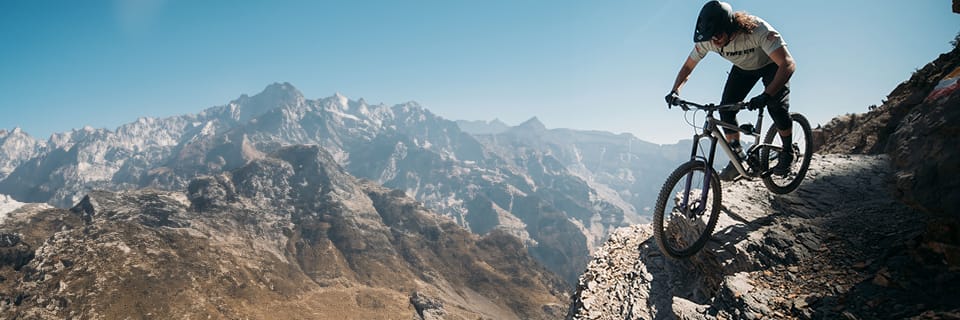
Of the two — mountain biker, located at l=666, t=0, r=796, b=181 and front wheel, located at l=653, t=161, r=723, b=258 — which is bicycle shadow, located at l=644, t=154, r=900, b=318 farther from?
mountain biker, located at l=666, t=0, r=796, b=181

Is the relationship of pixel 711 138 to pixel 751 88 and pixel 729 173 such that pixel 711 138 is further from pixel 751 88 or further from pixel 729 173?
pixel 729 173

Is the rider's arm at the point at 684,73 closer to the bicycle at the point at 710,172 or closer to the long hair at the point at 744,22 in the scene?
the bicycle at the point at 710,172

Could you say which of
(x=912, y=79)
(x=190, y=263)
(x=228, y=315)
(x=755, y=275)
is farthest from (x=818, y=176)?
(x=190, y=263)

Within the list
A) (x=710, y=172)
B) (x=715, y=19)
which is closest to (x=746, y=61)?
(x=715, y=19)

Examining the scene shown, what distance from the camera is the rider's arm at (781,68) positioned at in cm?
704

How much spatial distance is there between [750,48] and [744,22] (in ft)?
2.07

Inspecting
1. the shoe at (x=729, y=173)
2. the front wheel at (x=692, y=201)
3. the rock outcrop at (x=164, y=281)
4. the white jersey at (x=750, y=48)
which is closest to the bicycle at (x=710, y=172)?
the front wheel at (x=692, y=201)

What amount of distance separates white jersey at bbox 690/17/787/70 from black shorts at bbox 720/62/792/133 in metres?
0.34

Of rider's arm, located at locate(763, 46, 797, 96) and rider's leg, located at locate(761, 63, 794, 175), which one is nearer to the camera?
rider's arm, located at locate(763, 46, 797, 96)

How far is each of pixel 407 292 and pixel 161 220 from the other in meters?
136

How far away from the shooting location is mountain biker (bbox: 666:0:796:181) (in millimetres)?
7074

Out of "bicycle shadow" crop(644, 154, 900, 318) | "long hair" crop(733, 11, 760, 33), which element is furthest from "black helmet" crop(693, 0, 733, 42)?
"bicycle shadow" crop(644, 154, 900, 318)

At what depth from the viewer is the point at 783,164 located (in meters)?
8.85

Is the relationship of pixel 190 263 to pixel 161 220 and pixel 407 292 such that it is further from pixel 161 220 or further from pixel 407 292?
pixel 407 292
